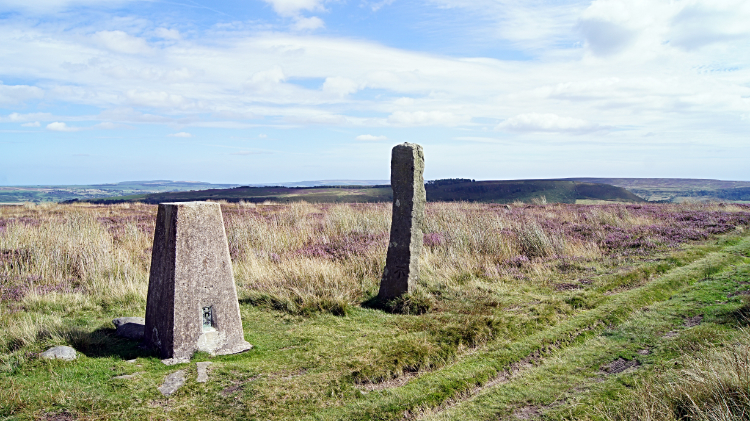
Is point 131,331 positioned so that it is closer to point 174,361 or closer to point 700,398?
Result: point 174,361

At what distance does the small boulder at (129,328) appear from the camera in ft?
20.1

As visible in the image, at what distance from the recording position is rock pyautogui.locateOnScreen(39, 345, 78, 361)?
16.9ft

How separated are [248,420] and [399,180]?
5.22 m

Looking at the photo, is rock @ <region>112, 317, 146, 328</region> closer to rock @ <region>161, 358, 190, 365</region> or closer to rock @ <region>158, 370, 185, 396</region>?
rock @ <region>161, 358, 190, 365</region>

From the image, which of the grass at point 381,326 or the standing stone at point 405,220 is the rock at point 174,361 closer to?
the grass at point 381,326

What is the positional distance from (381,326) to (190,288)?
3.12 m

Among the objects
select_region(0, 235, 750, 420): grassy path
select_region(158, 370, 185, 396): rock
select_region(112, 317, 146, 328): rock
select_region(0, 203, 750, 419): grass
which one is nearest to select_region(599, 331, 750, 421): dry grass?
select_region(0, 203, 750, 419): grass

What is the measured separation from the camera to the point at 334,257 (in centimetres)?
1180

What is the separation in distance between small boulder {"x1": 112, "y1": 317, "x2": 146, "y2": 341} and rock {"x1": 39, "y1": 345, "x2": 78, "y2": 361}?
2.69 feet

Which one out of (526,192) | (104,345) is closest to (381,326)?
(104,345)

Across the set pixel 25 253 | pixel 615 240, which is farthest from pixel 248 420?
pixel 615 240

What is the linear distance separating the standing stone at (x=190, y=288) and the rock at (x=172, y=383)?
41cm

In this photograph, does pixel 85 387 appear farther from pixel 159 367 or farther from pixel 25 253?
pixel 25 253

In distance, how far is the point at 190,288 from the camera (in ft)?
18.0
